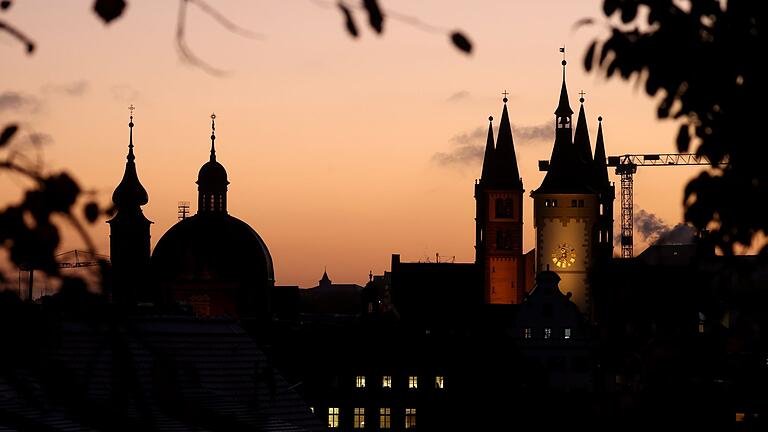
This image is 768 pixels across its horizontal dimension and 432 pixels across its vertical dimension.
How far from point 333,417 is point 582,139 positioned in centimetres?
6127

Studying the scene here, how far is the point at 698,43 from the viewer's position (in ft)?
31.8

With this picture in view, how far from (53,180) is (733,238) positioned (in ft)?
13.3

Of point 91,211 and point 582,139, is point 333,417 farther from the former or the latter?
point 91,211

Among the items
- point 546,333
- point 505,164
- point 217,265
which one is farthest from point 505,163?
point 546,333

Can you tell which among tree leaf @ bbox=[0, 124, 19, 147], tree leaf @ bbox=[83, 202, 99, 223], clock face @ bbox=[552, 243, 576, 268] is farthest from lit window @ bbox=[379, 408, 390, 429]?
tree leaf @ bbox=[0, 124, 19, 147]

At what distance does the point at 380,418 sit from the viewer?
112125 mm

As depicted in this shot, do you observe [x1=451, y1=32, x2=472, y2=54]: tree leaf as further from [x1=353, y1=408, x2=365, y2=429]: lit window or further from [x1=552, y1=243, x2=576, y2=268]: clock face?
[x1=552, y1=243, x2=576, y2=268]: clock face

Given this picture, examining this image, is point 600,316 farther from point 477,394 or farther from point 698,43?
point 477,394

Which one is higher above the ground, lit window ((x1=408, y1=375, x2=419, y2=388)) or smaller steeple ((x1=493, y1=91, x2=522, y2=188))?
smaller steeple ((x1=493, y1=91, x2=522, y2=188))

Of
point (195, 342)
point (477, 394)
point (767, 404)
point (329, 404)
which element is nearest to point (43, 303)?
point (767, 404)

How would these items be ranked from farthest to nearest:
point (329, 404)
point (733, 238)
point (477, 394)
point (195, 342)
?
point (329, 404) < point (477, 394) < point (195, 342) < point (733, 238)

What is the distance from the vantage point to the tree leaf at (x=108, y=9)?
8.16 meters

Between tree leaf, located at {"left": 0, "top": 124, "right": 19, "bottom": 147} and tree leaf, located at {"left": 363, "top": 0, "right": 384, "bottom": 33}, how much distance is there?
66.0 inches

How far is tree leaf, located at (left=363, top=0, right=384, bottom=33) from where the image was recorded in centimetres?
834
